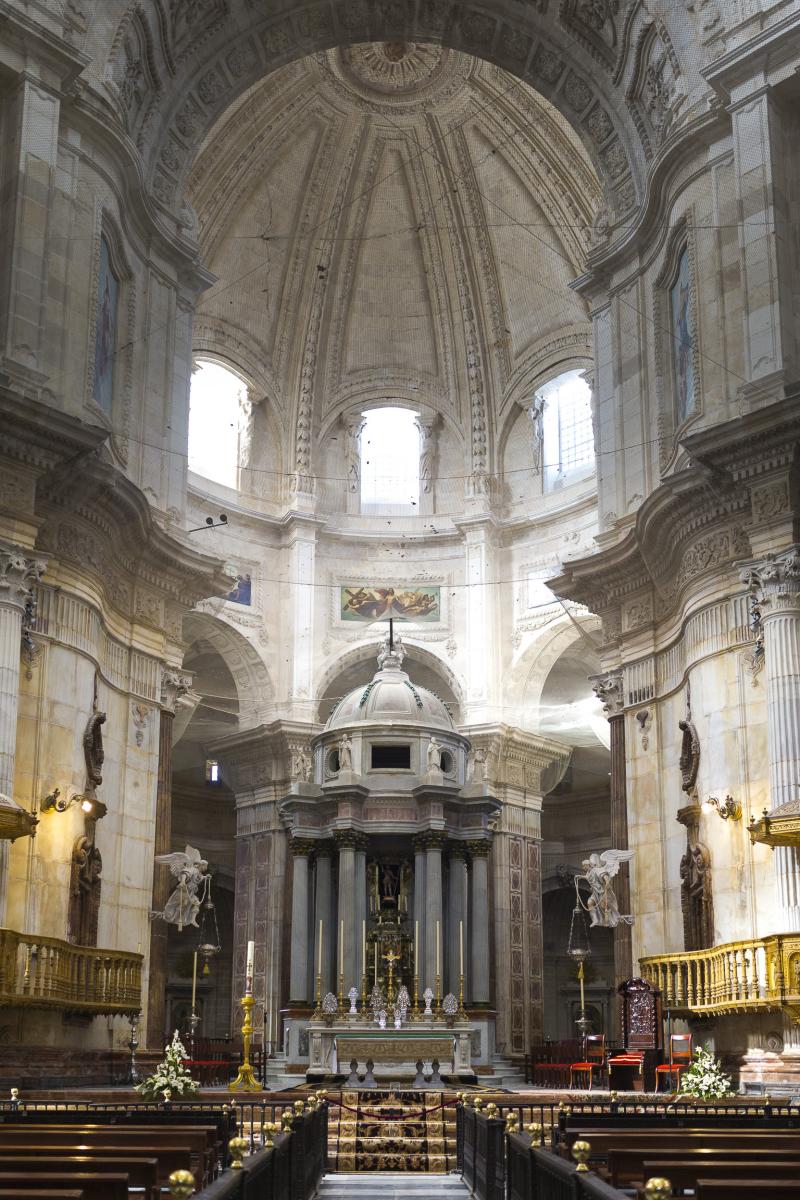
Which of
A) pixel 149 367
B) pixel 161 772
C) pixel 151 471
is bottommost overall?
pixel 161 772

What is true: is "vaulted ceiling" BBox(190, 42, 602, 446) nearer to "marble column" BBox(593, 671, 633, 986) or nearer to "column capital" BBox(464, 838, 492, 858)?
"column capital" BBox(464, 838, 492, 858)

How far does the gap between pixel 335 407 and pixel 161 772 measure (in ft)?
59.2

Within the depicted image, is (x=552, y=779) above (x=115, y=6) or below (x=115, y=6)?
below

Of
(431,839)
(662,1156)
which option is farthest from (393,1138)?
(431,839)

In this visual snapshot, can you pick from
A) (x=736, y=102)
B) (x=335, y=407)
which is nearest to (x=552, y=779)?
(x=335, y=407)

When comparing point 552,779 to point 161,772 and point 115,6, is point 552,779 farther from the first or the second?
point 115,6

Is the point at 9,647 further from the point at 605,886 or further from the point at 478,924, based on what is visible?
the point at 478,924

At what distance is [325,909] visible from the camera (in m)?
31.6

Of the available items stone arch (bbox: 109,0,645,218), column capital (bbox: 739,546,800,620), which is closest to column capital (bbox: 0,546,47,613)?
stone arch (bbox: 109,0,645,218)

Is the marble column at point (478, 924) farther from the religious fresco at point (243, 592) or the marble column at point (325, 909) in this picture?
the religious fresco at point (243, 592)

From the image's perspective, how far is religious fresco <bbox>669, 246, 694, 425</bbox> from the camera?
1056 inches

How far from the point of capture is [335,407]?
1714 inches

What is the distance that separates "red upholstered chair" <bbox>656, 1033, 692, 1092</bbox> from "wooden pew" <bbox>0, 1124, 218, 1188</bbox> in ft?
43.4

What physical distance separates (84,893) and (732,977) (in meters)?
10.2
